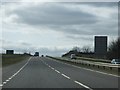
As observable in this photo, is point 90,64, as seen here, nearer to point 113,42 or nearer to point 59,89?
point 59,89

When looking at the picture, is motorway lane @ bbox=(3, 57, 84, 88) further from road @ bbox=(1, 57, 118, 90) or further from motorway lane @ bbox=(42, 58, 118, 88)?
motorway lane @ bbox=(42, 58, 118, 88)

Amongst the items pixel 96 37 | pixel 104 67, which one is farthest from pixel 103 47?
pixel 104 67

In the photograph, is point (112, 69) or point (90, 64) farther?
point (90, 64)

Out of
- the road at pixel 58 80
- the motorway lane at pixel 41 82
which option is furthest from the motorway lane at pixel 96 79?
the motorway lane at pixel 41 82

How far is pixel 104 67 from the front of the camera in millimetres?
46469

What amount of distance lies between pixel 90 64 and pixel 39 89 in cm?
3896

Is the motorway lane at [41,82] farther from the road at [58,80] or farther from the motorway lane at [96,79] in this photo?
the motorway lane at [96,79]

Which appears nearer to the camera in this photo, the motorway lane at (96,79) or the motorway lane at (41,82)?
the motorway lane at (41,82)

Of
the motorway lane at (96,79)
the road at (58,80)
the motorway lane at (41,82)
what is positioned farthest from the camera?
the motorway lane at (96,79)

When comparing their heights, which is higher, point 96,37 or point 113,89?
point 96,37

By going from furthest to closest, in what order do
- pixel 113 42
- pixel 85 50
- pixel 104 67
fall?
1. pixel 85 50
2. pixel 113 42
3. pixel 104 67

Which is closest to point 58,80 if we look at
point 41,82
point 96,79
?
point 41,82

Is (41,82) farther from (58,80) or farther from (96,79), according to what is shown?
(96,79)

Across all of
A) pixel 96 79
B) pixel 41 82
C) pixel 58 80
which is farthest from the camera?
pixel 96 79
